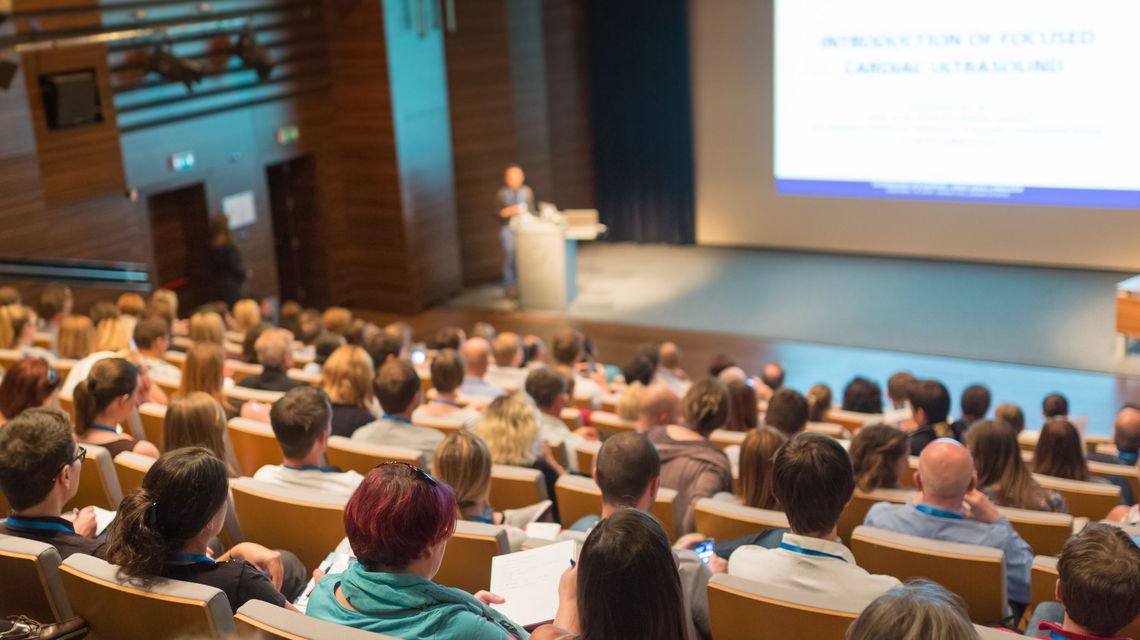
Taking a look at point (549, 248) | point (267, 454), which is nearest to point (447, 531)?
point (267, 454)

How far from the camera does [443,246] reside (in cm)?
1193

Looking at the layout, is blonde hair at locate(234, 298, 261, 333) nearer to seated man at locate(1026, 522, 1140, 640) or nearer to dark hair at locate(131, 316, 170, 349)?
dark hair at locate(131, 316, 170, 349)

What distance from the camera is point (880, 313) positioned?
35.7 feet

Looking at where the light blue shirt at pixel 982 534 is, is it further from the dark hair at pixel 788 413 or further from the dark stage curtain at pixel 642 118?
the dark stage curtain at pixel 642 118

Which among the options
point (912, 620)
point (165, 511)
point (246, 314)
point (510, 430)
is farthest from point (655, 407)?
point (246, 314)

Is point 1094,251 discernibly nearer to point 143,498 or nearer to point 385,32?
point 385,32

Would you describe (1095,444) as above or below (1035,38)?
below

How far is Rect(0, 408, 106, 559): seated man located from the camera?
10.1 ft

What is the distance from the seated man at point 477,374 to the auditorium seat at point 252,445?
5.90ft

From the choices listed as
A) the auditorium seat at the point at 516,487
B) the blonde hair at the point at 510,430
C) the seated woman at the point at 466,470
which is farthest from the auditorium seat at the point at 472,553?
the blonde hair at the point at 510,430

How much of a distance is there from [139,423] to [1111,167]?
956cm

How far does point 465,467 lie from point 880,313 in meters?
8.02

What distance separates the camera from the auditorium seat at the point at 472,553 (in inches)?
125

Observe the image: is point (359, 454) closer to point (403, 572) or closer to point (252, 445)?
point (252, 445)
